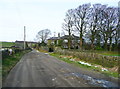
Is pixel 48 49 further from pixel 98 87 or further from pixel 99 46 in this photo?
pixel 98 87

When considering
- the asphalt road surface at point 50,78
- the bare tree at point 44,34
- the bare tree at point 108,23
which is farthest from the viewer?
the bare tree at point 44,34

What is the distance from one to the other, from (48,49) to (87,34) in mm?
24515

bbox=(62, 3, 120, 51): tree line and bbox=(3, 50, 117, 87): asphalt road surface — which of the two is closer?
bbox=(3, 50, 117, 87): asphalt road surface

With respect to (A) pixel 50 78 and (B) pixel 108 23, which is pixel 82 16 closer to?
(B) pixel 108 23

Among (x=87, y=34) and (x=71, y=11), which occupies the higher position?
(x=71, y=11)

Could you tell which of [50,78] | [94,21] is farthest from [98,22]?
[50,78]

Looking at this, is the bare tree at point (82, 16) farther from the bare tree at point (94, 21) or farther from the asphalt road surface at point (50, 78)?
the asphalt road surface at point (50, 78)

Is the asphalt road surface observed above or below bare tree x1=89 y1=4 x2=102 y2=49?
below

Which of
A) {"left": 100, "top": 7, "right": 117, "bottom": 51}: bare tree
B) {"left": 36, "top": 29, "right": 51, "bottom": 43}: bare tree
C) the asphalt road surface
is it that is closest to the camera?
the asphalt road surface

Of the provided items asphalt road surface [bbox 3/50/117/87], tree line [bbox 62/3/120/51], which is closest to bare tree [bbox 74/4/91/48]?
tree line [bbox 62/3/120/51]

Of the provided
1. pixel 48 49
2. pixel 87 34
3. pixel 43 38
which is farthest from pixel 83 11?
pixel 43 38

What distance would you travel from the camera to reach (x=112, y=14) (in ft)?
133

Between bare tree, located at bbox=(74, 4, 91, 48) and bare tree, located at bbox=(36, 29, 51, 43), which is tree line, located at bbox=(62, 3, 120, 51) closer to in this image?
bare tree, located at bbox=(74, 4, 91, 48)

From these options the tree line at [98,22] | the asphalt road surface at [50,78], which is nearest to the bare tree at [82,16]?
the tree line at [98,22]
